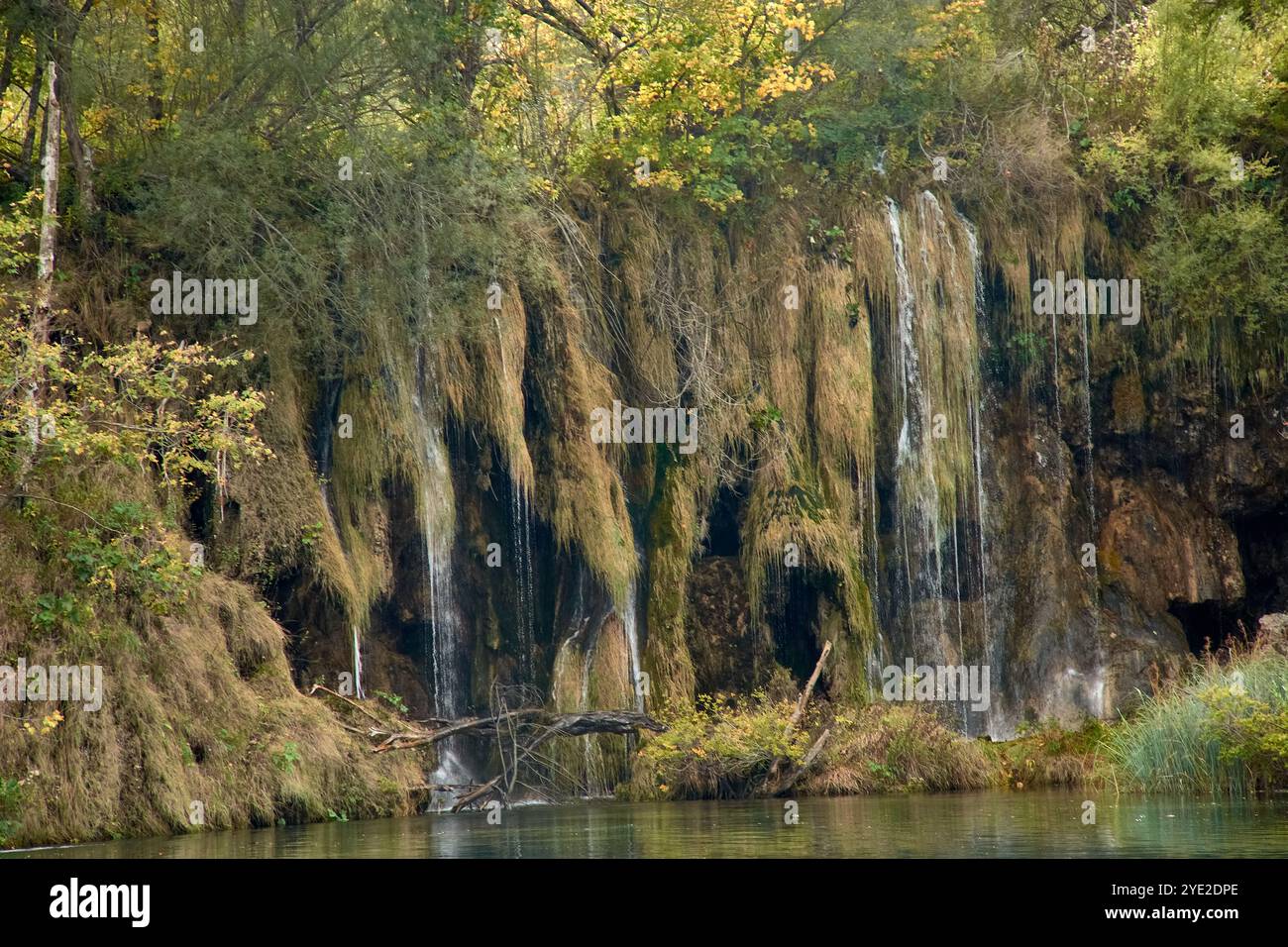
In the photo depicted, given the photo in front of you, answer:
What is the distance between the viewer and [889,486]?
2286cm

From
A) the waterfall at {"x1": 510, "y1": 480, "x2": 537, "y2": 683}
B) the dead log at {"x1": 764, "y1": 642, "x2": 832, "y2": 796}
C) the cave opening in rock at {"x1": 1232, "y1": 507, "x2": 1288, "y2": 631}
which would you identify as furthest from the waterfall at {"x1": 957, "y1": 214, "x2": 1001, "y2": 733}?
the waterfall at {"x1": 510, "y1": 480, "x2": 537, "y2": 683}

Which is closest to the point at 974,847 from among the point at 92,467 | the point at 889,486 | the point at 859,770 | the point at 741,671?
Result: the point at 859,770

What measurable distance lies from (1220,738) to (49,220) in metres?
12.4

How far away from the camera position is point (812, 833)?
11891 millimetres

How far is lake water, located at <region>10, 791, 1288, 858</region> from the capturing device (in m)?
10.1

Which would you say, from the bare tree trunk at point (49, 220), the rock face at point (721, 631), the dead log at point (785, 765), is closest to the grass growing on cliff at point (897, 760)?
the dead log at point (785, 765)

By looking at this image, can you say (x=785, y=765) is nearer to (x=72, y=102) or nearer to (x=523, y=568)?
(x=523, y=568)

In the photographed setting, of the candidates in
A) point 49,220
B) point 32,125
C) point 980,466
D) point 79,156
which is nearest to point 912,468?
point 980,466

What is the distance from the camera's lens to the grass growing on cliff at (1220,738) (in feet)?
49.2

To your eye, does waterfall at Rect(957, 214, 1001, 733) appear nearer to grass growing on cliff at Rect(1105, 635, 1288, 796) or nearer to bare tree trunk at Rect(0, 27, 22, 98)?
grass growing on cliff at Rect(1105, 635, 1288, 796)

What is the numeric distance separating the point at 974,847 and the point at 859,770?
7.76 meters

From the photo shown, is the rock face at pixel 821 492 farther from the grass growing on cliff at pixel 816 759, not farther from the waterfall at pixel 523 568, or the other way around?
the grass growing on cliff at pixel 816 759

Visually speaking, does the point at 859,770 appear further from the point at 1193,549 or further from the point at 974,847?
the point at 1193,549

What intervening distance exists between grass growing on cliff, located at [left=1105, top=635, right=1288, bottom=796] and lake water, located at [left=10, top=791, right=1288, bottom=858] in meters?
0.55
